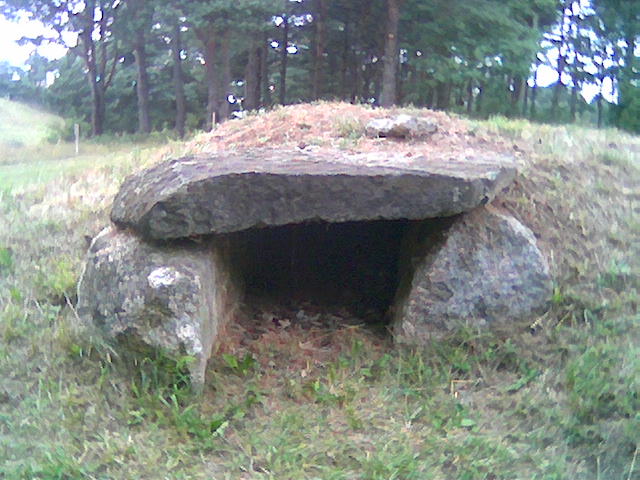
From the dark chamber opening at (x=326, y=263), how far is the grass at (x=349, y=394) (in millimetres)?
1079

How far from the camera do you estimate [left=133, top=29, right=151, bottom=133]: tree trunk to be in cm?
1375

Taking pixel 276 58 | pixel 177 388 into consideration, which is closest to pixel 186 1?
pixel 276 58

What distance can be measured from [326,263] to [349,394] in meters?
2.83

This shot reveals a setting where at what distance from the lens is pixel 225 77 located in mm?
13930

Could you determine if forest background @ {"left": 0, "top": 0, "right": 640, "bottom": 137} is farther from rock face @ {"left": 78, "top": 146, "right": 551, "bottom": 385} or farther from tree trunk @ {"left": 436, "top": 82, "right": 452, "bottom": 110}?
rock face @ {"left": 78, "top": 146, "right": 551, "bottom": 385}

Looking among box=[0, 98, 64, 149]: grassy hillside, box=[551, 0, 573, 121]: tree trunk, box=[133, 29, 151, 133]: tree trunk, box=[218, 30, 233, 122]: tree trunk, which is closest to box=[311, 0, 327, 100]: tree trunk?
box=[218, 30, 233, 122]: tree trunk

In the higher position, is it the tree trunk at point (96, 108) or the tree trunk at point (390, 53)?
the tree trunk at point (390, 53)

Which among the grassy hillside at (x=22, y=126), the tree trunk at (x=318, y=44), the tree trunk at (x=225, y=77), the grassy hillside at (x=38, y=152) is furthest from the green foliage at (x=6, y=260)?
the tree trunk at (x=318, y=44)

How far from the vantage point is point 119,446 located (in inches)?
160

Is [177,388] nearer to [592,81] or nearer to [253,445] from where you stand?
[253,445]

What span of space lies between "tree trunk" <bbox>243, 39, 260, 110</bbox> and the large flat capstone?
28.8 ft

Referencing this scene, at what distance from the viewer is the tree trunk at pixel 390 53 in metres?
13.9

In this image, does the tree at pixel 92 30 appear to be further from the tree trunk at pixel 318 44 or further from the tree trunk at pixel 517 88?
the tree trunk at pixel 517 88

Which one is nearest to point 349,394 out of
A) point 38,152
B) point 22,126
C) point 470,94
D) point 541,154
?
point 541,154
